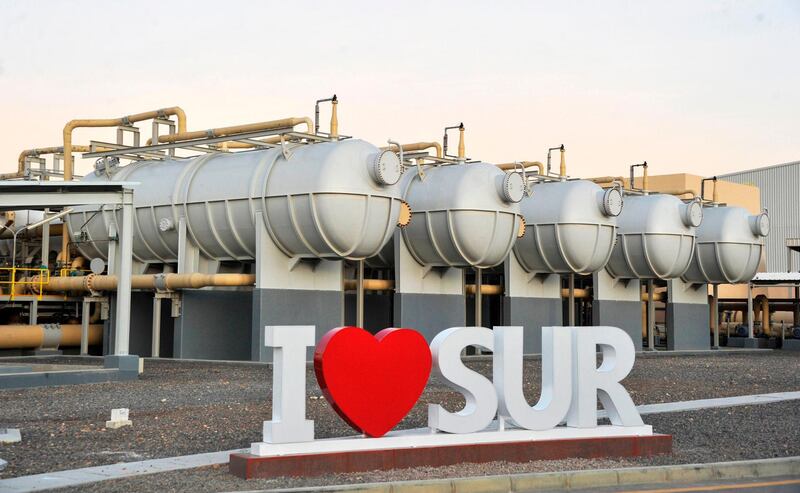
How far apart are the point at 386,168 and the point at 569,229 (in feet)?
41.5

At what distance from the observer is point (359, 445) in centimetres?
1236

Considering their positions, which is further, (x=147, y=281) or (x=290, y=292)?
(x=147, y=281)

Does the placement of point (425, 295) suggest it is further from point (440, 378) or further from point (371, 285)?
point (440, 378)

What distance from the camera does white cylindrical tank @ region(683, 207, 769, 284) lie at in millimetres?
51844

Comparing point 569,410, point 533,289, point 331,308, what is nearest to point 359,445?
point 569,410

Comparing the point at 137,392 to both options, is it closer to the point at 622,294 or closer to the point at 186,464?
the point at 186,464

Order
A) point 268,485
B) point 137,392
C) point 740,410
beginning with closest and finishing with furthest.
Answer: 1. point 268,485
2. point 740,410
3. point 137,392

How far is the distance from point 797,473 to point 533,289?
32.0m

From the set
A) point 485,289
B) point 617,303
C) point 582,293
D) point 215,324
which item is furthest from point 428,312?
point 617,303

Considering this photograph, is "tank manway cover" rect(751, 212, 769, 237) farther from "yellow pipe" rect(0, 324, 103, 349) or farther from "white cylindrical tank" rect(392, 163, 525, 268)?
"yellow pipe" rect(0, 324, 103, 349)

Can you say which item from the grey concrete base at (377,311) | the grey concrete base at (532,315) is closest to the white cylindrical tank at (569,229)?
the grey concrete base at (532,315)

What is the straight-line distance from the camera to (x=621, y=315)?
160ft

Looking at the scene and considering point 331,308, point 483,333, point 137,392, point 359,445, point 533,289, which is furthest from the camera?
point 533,289

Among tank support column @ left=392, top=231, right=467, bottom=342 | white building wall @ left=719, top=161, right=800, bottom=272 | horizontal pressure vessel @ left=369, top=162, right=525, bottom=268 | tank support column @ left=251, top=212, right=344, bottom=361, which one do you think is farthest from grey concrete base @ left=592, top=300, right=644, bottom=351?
white building wall @ left=719, top=161, right=800, bottom=272
